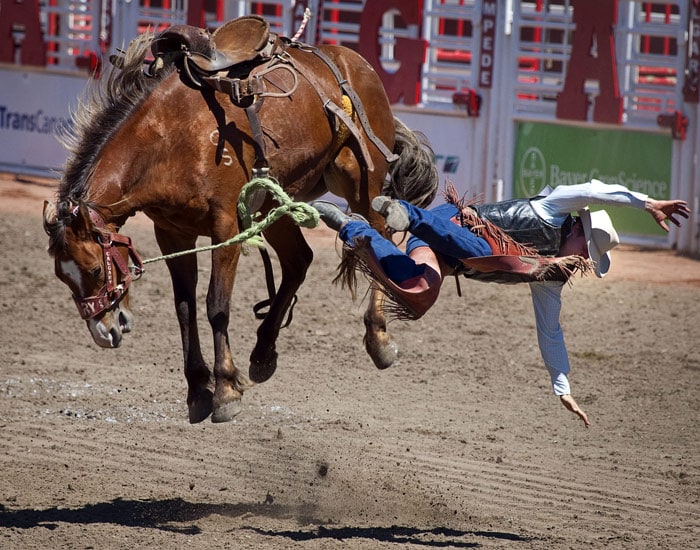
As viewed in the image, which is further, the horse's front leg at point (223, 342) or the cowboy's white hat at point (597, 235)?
the horse's front leg at point (223, 342)

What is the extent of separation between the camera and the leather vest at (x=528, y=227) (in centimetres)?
466

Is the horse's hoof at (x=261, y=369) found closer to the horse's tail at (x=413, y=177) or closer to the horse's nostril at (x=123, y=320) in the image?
the horse's nostril at (x=123, y=320)

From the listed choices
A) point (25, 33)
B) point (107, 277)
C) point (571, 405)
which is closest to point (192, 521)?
point (107, 277)

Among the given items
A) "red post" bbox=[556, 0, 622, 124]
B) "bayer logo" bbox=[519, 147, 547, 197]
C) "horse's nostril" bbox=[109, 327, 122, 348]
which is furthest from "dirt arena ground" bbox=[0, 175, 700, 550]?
"red post" bbox=[556, 0, 622, 124]

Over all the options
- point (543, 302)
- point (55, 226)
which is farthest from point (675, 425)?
point (55, 226)

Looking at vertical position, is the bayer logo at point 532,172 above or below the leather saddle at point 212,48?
below

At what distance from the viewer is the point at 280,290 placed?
5785 millimetres

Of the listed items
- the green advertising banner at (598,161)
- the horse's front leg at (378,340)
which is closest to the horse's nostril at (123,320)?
the horse's front leg at (378,340)

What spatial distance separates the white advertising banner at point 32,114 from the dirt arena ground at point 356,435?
584 centimetres

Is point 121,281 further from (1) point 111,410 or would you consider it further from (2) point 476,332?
(2) point 476,332

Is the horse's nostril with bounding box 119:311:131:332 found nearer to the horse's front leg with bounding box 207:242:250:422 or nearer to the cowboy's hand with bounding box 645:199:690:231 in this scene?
the horse's front leg with bounding box 207:242:250:422

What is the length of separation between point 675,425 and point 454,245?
2.46 meters

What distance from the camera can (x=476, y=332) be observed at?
26.2 feet

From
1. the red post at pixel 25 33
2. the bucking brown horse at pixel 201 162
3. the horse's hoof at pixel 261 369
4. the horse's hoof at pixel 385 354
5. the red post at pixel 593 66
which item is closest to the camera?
the bucking brown horse at pixel 201 162
